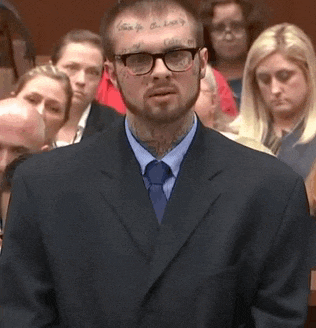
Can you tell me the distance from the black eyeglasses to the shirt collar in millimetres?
92

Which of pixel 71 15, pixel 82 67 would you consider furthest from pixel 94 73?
pixel 71 15

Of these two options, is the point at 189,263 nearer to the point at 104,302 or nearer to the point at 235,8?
the point at 104,302

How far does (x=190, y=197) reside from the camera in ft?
3.47

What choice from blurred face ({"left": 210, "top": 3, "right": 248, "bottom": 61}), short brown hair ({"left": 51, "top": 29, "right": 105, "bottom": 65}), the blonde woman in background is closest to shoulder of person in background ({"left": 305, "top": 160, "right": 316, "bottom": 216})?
the blonde woman in background

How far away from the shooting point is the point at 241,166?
1.07 metres

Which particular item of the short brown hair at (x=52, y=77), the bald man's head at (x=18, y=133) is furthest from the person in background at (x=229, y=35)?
the bald man's head at (x=18, y=133)

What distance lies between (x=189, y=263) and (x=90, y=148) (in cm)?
20

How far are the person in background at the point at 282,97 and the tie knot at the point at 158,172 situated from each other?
947 millimetres

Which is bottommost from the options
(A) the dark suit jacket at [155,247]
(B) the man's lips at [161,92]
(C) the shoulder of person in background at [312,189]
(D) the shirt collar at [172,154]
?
(C) the shoulder of person in background at [312,189]

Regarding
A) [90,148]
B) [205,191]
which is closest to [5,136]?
[90,148]

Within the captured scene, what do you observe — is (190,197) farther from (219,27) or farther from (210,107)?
(219,27)

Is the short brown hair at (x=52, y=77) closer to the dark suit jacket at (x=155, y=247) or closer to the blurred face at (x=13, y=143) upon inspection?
the blurred face at (x=13, y=143)

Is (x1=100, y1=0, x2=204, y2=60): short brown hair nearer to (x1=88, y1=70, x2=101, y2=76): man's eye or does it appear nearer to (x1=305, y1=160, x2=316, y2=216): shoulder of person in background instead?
(x1=305, y1=160, x2=316, y2=216): shoulder of person in background

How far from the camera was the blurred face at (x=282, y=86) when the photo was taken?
2.02 meters
